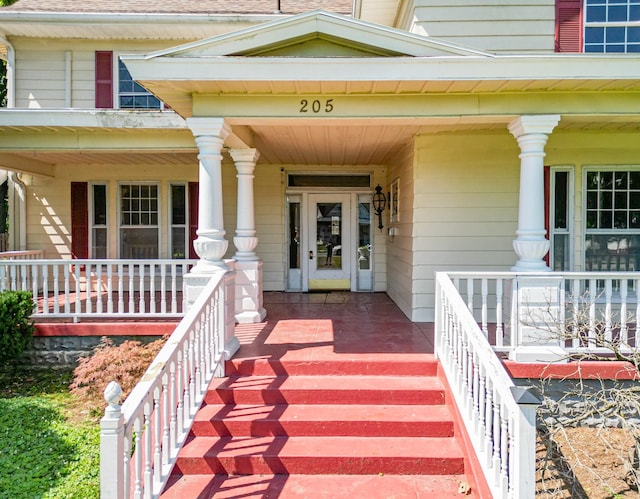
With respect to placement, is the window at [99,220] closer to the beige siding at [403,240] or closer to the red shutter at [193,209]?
the red shutter at [193,209]

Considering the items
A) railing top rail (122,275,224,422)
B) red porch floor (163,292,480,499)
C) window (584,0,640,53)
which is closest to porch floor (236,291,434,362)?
red porch floor (163,292,480,499)

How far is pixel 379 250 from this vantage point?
9.70 m

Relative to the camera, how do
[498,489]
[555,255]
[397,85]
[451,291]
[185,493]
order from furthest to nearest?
[555,255] → [397,85] → [451,291] → [185,493] → [498,489]

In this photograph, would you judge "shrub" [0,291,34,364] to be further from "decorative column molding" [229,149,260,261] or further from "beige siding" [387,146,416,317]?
"beige siding" [387,146,416,317]

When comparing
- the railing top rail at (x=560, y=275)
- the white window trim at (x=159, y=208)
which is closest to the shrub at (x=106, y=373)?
the railing top rail at (x=560, y=275)

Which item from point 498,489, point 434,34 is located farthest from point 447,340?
point 434,34

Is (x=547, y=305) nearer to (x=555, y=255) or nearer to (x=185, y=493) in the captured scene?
(x=555, y=255)

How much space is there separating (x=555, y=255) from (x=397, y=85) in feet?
12.3

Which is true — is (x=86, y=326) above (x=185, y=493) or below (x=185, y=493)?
above

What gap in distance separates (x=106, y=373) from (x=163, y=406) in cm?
223

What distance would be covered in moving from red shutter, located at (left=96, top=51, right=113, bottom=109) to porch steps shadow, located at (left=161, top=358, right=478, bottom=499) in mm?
6812

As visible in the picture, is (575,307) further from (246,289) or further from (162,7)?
(162,7)

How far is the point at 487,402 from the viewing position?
326cm

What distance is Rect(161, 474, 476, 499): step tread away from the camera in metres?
3.38
